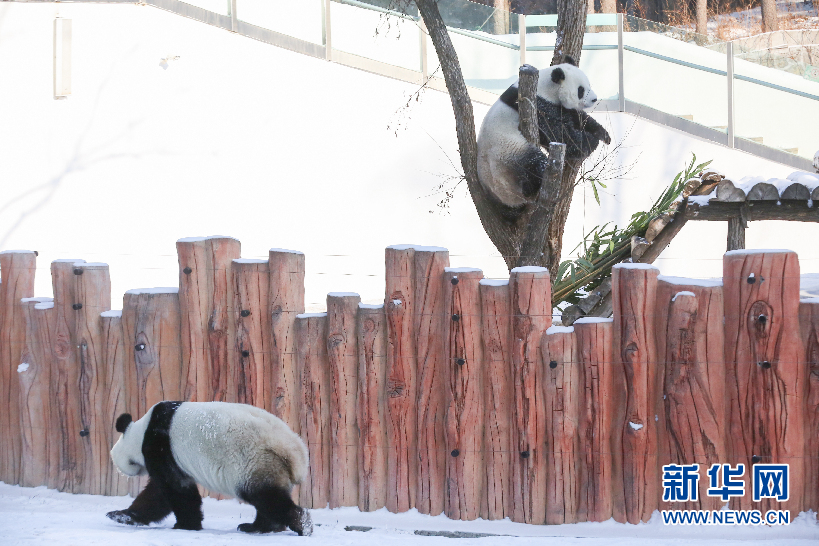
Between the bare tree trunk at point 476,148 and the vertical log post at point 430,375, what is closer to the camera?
the vertical log post at point 430,375

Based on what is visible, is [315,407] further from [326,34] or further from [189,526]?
[326,34]

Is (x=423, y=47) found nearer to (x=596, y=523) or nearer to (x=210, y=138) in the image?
(x=210, y=138)

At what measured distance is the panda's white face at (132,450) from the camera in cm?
351

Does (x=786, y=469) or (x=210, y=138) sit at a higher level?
(x=210, y=138)

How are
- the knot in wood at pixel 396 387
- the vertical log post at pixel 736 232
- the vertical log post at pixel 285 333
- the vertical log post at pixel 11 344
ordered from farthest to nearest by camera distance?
the vertical log post at pixel 736 232
the vertical log post at pixel 11 344
the vertical log post at pixel 285 333
the knot in wood at pixel 396 387

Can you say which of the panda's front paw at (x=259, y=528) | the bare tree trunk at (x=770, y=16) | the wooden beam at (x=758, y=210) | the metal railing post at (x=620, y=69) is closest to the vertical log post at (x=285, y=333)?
the panda's front paw at (x=259, y=528)

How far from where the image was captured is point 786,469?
3.44 meters

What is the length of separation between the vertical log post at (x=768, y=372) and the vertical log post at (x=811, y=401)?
25 mm

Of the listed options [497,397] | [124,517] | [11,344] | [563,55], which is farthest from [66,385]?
[563,55]

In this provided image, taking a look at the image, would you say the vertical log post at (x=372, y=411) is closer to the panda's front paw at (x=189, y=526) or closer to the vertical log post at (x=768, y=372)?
the panda's front paw at (x=189, y=526)

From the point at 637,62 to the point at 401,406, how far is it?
7375mm

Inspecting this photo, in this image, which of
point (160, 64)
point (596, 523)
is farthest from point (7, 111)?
point (596, 523)

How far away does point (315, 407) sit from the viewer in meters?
3.92

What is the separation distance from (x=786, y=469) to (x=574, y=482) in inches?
35.8
